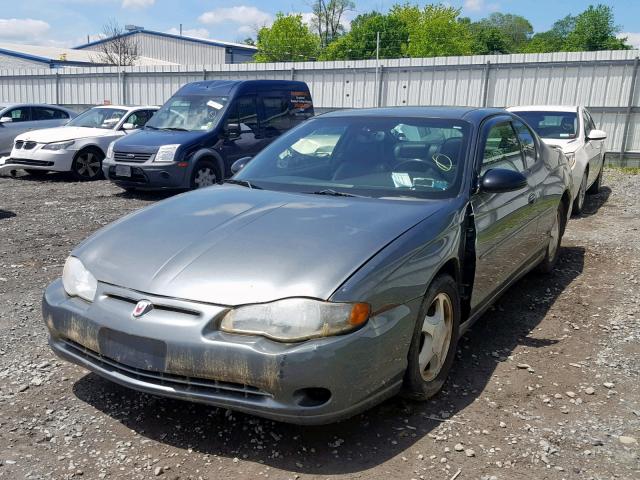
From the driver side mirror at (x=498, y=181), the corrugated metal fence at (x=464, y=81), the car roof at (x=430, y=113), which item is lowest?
the driver side mirror at (x=498, y=181)

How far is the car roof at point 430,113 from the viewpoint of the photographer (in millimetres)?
4133

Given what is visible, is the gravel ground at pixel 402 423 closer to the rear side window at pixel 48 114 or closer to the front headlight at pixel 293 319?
the front headlight at pixel 293 319

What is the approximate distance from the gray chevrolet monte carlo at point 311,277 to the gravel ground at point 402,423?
265 mm

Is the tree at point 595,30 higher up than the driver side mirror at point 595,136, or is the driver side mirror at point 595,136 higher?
the tree at point 595,30

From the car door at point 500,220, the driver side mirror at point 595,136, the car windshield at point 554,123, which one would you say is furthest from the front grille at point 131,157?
the driver side mirror at point 595,136

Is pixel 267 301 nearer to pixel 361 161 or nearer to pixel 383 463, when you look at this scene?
pixel 383 463

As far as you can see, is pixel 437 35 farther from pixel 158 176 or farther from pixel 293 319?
pixel 293 319

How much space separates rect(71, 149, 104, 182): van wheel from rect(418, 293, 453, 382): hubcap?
10.1 meters

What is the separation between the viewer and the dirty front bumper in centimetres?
248

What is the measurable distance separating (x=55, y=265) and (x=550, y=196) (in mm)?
4608

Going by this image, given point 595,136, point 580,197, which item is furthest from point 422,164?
point 595,136

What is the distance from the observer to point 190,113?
10.2m

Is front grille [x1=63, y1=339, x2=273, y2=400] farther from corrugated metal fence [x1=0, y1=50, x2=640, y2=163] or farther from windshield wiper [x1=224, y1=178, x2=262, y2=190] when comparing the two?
corrugated metal fence [x1=0, y1=50, x2=640, y2=163]

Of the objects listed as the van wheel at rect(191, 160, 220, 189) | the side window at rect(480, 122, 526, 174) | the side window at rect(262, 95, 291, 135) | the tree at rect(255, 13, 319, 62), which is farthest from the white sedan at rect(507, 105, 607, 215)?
the tree at rect(255, 13, 319, 62)
